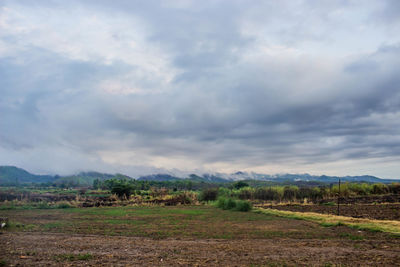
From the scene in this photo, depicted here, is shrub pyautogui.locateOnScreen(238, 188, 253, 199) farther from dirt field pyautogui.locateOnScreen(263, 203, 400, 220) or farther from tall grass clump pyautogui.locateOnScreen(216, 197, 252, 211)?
dirt field pyautogui.locateOnScreen(263, 203, 400, 220)

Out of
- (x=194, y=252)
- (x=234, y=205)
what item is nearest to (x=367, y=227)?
(x=194, y=252)

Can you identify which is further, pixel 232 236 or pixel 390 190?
pixel 390 190

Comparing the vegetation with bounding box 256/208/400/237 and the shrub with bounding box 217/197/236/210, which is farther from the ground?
the vegetation with bounding box 256/208/400/237

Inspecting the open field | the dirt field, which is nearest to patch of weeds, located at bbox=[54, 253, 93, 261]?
the open field

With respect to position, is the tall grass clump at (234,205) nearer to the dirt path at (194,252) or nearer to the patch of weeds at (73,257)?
the dirt path at (194,252)

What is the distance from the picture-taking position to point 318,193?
199ft

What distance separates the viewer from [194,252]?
11859 mm

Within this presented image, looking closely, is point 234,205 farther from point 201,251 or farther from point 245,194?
point 201,251

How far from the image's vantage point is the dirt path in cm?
1004

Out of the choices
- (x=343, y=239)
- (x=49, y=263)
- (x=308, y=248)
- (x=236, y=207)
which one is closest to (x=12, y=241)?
(x=49, y=263)

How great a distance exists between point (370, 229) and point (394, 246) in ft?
19.5

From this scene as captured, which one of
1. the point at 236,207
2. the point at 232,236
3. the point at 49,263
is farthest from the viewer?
the point at 236,207

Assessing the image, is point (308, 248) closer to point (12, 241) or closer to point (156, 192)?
point (12, 241)

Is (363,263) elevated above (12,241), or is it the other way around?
(363,263)
